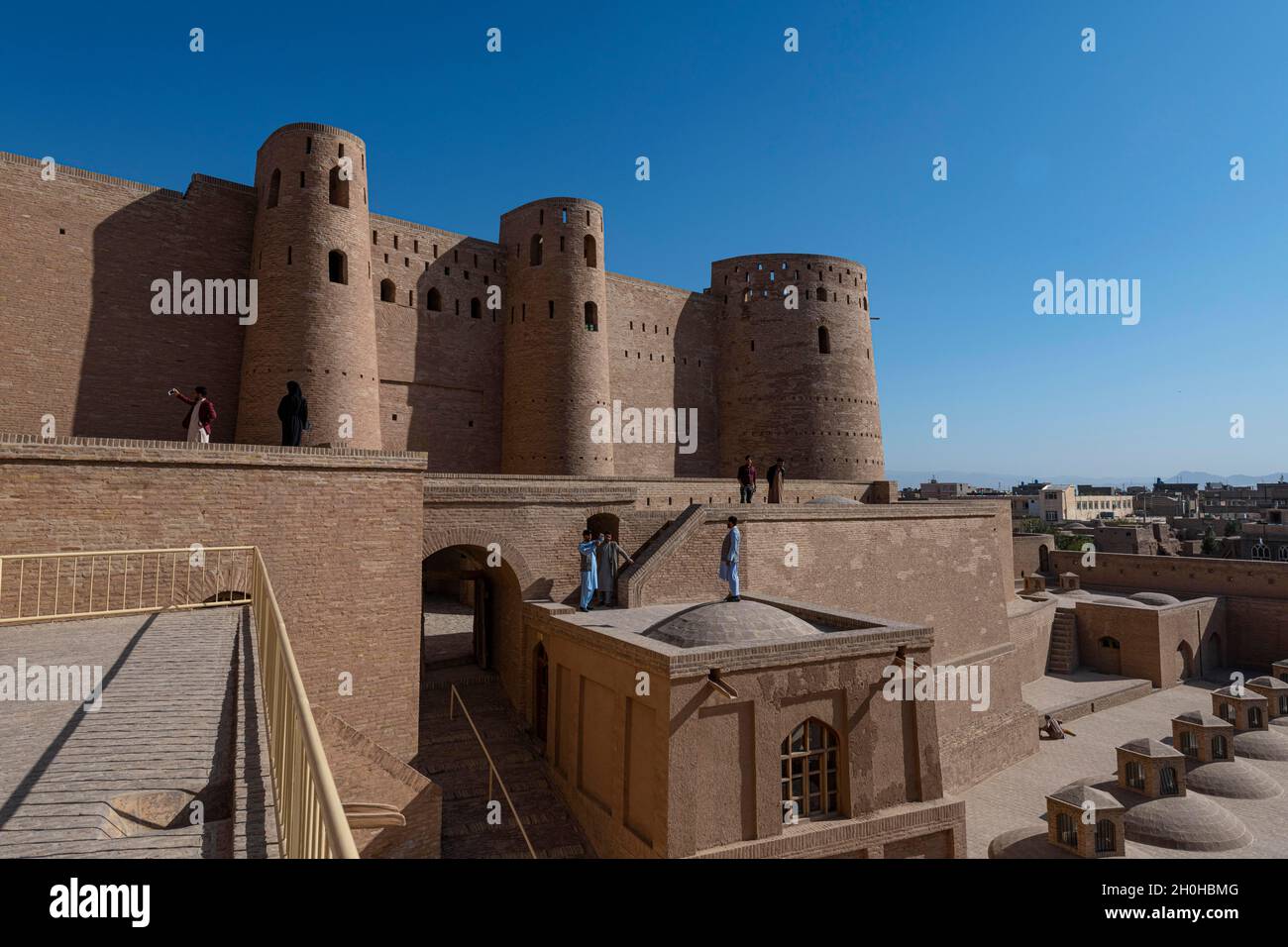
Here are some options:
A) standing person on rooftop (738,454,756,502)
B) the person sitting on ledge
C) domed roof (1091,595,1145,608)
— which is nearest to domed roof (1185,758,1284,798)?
the person sitting on ledge

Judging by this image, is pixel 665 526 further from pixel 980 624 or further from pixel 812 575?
pixel 980 624

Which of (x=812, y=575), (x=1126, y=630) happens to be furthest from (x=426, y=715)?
(x=1126, y=630)

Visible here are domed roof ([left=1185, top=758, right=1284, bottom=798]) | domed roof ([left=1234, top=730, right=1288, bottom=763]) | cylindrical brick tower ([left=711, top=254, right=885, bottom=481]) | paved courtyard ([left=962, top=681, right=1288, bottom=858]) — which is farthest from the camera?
cylindrical brick tower ([left=711, top=254, right=885, bottom=481])

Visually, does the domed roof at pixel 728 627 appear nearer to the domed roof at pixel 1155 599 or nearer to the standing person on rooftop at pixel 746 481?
the standing person on rooftop at pixel 746 481

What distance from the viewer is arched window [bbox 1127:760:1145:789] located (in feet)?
52.1

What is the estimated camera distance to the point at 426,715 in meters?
13.0

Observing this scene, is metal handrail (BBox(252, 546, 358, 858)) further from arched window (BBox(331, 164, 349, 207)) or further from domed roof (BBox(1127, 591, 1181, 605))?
domed roof (BBox(1127, 591, 1181, 605))

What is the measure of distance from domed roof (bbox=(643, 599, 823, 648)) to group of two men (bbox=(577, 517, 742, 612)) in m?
0.81

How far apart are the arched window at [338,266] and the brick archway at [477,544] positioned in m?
8.39

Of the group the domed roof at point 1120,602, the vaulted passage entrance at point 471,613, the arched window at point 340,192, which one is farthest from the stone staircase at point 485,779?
the domed roof at point 1120,602

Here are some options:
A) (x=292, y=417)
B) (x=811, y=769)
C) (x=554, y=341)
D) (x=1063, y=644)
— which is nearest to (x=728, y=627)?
(x=811, y=769)

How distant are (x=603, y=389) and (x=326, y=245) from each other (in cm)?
903

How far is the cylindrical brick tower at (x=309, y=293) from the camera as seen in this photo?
16.8 metres
